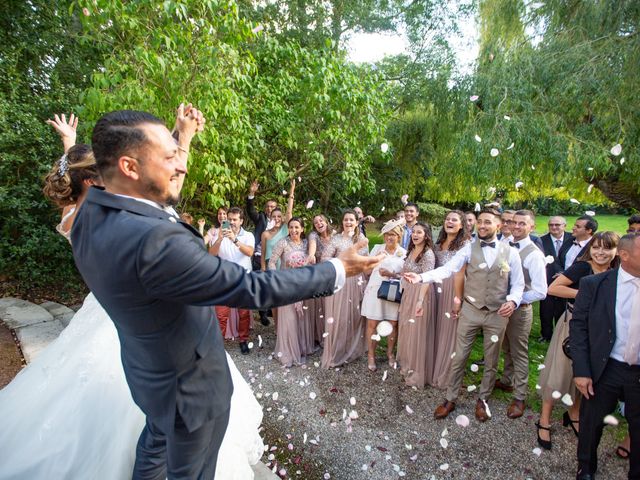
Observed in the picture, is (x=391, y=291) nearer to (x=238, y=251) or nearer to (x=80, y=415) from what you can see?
(x=238, y=251)

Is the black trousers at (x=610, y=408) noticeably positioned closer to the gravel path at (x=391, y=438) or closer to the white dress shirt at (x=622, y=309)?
the white dress shirt at (x=622, y=309)

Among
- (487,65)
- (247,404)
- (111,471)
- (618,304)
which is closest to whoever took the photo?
(111,471)

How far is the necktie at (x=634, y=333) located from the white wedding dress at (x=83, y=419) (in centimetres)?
278

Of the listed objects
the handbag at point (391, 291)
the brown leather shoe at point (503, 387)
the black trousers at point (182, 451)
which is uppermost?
the black trousers at point (182, 451)

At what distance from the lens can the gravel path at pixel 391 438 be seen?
3037 millimetres

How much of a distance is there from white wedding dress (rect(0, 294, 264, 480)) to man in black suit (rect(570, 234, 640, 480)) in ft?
8.40

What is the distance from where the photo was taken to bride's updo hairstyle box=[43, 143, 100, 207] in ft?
7.95

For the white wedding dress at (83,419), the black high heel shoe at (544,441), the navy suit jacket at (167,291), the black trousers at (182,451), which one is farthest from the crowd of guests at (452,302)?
the white wedding dress at (83,419)

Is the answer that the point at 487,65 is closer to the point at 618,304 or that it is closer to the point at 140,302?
the point at 618,304

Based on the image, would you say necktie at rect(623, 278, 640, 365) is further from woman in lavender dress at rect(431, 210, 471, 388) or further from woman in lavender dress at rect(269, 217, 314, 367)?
woman in lavender dress at rect(269, 217, 314, 367)

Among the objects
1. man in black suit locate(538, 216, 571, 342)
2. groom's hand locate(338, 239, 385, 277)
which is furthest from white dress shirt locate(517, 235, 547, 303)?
groom's hand locate(338, 239, 385, 277)

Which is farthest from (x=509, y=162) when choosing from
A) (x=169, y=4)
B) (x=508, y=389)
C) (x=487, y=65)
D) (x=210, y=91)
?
(x=169, y=4)

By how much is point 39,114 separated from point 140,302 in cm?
804

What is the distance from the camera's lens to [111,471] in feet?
7.29
